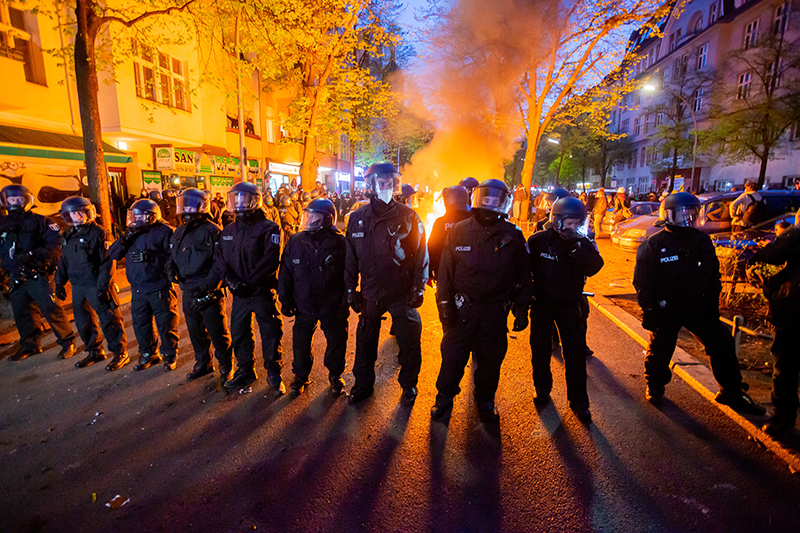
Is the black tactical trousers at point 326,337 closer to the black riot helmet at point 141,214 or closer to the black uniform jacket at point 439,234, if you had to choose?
the black uniform jacket at point 439,234

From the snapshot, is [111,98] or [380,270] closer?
[380,270]

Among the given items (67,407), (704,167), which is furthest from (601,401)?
(704,167)

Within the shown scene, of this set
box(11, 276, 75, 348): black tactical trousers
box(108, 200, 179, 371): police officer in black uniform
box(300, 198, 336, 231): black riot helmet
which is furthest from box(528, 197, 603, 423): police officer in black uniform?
box(11, 276, 75, 348): black tactical trousers

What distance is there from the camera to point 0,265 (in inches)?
181

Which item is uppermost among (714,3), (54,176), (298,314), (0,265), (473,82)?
(714,3)

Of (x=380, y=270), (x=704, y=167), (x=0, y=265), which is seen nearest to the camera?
(x=380, y=270)

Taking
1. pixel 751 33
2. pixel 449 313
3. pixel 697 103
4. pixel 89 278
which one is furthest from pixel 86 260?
pixel 697 103

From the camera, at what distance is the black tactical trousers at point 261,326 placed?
149 inches

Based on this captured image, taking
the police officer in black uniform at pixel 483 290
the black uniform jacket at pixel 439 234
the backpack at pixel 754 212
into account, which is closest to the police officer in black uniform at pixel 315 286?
the police officer in black uniform at pixel 483 290

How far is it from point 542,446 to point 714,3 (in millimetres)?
43270

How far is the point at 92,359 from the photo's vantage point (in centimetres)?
447

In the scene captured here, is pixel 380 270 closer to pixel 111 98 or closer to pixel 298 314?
pixel 298 314

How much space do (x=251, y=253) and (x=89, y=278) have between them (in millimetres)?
2146

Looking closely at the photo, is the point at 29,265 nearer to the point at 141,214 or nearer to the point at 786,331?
the point at 141,214
